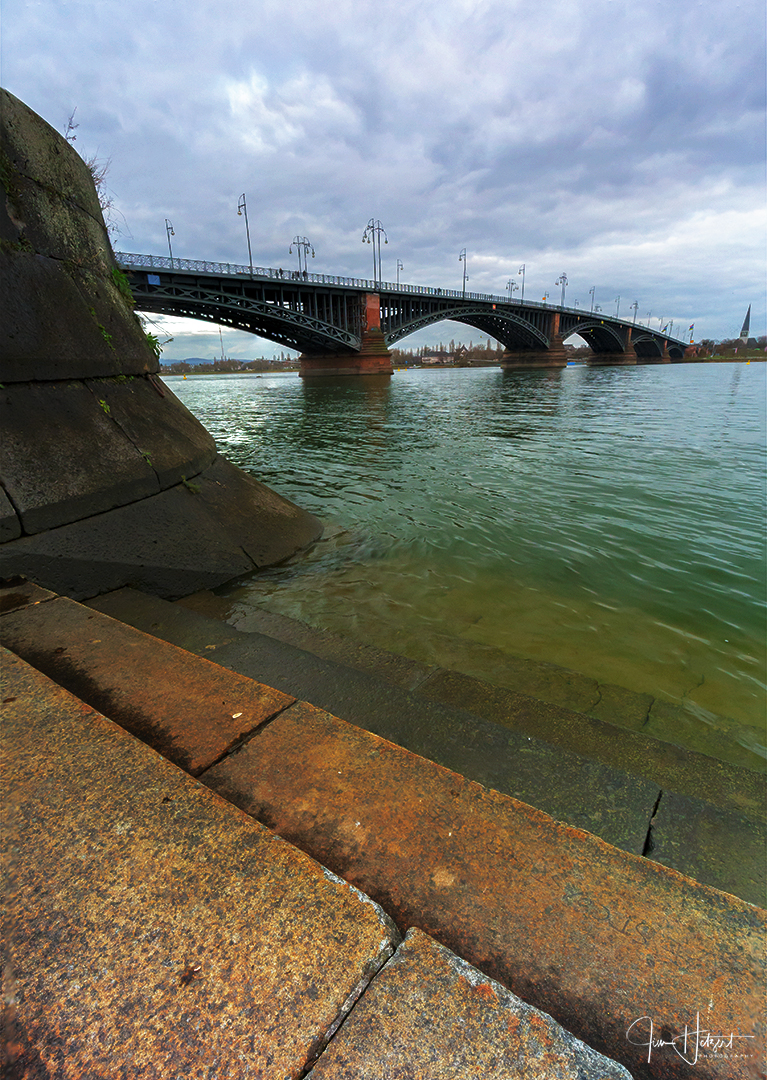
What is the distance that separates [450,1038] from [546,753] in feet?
4.85

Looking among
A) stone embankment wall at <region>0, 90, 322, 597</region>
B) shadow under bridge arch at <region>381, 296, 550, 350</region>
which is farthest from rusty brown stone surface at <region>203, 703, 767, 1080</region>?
shadow under bridge arch at <region>381, 296, 550, 350</region>

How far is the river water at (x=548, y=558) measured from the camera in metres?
4.21

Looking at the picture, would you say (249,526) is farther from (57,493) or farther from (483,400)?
(483,400)

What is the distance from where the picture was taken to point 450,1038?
0.93 meters

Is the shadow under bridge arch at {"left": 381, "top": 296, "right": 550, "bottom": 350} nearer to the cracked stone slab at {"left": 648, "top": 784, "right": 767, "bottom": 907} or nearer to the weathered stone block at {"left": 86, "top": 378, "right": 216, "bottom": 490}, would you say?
the weathered stone block at {"left": 86, "top": 378, "right": 216, "bottom": 490}

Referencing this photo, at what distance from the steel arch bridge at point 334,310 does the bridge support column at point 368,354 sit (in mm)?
119

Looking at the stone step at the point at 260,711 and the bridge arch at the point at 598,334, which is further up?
the bridge arch at the point at 598,334

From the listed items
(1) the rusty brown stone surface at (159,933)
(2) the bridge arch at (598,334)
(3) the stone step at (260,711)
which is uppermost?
(2) the bridge arch at (598,334)

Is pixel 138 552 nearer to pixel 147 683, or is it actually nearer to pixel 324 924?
pixel 147 683

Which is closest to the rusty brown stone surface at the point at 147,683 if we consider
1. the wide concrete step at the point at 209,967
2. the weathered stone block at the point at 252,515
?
the wide concrete step at the point at 209,967

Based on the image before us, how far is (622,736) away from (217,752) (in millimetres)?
2232

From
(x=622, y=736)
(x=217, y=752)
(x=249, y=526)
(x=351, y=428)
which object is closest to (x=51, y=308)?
(x=249, y=526)
